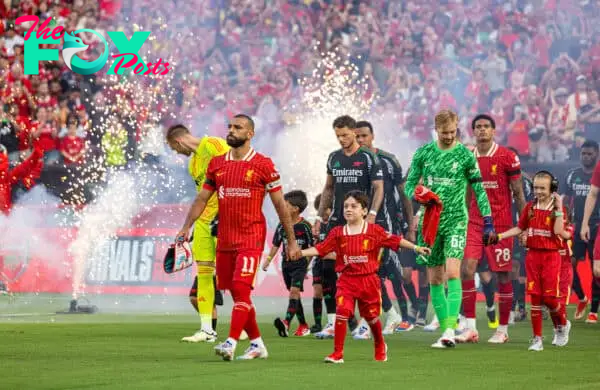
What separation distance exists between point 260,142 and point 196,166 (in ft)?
52.8

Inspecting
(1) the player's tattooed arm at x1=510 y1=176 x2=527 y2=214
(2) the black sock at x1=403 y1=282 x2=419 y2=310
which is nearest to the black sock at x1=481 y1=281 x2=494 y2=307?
(2) the black sock at x1=403 y1=282 x2=419 y2=310

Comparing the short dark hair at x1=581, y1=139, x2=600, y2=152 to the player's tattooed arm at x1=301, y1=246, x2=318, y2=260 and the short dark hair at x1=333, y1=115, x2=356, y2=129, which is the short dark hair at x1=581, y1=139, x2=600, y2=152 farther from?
the player's tattooed arm at x1=301, y1=246, x2=318, y2=260

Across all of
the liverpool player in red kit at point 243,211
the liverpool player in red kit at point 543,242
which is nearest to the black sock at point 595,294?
the liverpool player in red kit at point 543,242

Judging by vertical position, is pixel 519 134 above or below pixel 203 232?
above

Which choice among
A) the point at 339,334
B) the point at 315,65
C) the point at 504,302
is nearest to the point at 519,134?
the point at 315,65

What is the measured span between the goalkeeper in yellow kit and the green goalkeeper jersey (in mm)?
2124

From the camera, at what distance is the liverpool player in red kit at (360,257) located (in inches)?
421

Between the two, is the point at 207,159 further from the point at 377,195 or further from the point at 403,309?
the point at 403,309

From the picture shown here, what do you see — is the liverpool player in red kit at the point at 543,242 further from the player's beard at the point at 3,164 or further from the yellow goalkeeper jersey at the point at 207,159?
the player's beard at the point at 3,164

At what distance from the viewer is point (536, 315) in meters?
12.4

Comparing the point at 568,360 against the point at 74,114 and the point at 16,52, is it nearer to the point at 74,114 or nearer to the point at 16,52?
the point at 74,114

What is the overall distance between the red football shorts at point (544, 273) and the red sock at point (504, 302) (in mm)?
1073

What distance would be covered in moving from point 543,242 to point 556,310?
→ 2.30ft

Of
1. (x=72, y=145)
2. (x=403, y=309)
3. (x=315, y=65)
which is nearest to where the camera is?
(x=403, y=309)
